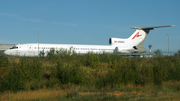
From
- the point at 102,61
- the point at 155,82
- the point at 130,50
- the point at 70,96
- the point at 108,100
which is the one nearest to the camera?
the point at 108,100

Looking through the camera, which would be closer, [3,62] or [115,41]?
[3,62]

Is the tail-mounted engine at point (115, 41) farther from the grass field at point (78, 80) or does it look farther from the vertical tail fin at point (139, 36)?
the grass field at point (78, 80)

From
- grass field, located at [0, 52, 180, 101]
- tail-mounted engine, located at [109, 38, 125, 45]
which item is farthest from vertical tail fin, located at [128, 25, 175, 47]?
grass field, located at [0, 52, 180, 101]

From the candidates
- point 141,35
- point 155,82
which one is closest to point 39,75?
point 155,82

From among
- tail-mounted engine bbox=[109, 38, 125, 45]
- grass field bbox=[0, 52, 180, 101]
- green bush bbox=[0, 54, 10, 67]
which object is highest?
tail-mounted engine bbox=[109, 38, 125, 45]

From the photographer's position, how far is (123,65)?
21219mm

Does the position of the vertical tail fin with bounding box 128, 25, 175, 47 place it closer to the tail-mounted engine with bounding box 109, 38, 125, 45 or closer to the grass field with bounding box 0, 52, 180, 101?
the tail-mounted engine with bounding box 109, 38, 125, 45

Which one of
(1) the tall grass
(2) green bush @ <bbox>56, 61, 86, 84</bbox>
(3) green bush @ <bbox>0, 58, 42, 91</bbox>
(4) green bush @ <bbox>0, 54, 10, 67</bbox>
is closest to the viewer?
(3) green bush @ <bbox>0, 58, 42, 91</bbox>

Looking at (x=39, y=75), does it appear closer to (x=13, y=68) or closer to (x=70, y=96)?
(x=13, y=68)

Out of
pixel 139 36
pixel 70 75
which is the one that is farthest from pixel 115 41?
pixel 70 75

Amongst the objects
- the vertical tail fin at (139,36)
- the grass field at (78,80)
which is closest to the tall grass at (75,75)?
the grass field at (78,80)

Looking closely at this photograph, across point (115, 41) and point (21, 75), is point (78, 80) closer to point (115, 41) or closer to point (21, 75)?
point (21, 75)

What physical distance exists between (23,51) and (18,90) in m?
20.4

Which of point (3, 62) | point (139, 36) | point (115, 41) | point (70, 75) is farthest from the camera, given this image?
point (115, 41)
